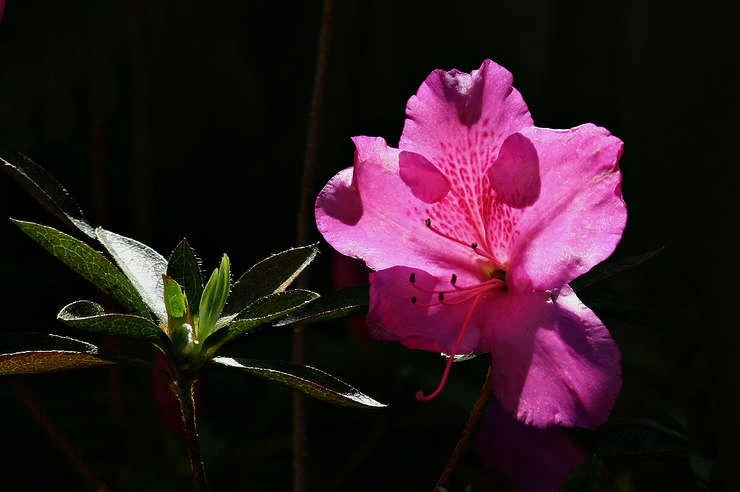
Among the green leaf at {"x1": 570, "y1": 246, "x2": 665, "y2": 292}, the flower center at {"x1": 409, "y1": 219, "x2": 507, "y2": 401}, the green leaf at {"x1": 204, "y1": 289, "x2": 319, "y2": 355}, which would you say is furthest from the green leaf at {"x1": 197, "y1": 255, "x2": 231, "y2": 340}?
the green leaf at {"x1": 570, "y1": 246, "x2": 665, "y2": 292}

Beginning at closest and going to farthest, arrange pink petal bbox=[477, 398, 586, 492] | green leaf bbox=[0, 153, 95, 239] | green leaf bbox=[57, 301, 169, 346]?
green leaf bbox=[57, 301, 169, 346] → green leaf bbox=[0, 153, 95, 239] → pink petal bbox=[477, 398, 586, 492]

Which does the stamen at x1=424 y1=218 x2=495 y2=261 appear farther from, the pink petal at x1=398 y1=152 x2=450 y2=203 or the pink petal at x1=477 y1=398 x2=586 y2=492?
the pink petal at x1=477 y1=398 x2=586 y2=492

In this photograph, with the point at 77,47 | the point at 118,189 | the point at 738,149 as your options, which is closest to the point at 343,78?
the point at 118,189

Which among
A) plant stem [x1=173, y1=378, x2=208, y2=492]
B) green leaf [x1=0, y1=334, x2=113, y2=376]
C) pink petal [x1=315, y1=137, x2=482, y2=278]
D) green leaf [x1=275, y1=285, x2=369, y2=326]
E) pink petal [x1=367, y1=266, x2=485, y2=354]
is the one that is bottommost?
plant stem [x1=173, y1=378, x2=208, y2=492]

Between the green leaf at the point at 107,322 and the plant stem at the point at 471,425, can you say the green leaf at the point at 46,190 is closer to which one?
the green leaf at the point at 107,322

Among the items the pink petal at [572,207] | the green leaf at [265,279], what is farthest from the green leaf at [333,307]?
the pink petal at [572,207]

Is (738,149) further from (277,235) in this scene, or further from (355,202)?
(277,235)
